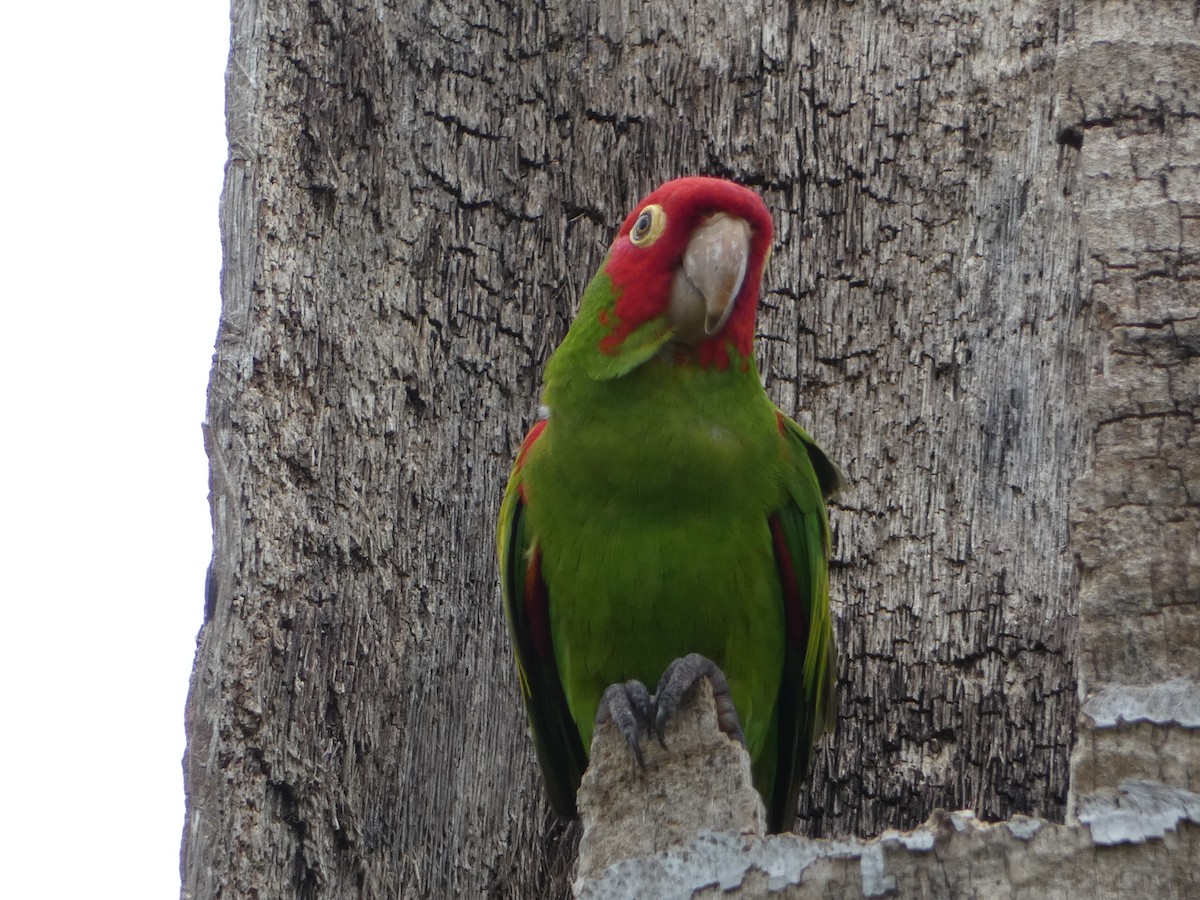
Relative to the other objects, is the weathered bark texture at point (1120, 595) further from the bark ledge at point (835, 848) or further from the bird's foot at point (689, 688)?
the bird's foot at point (689, 688)

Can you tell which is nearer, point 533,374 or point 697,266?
point 697,266

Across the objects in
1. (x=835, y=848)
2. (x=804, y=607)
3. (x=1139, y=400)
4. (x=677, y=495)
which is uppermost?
(x=1139, y=400)

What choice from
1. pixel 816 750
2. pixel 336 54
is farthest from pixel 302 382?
pixel 816 750

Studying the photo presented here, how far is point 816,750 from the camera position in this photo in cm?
411

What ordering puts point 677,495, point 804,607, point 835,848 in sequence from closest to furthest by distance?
point 835,848
point 677,495
point 804,607

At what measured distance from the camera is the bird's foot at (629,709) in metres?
3.17

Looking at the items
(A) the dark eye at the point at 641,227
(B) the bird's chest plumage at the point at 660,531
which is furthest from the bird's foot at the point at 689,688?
(A) the dark eye at the point at 641,227

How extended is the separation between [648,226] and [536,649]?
1.29 metres

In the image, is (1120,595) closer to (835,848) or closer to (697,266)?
(835,848)

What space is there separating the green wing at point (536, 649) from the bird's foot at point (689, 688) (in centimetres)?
56

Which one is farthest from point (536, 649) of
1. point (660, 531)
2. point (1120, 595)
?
point (1120, 595)

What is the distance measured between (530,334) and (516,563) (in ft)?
3.04

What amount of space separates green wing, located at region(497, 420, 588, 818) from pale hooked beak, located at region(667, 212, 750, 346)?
0.57 metres

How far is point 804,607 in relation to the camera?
3924mm
